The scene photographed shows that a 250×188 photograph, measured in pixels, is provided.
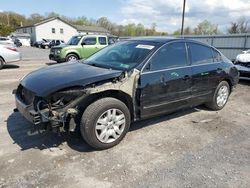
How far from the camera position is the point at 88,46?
13406 mm

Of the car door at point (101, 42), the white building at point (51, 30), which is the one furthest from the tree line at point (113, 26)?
the car door at point (101, 42)

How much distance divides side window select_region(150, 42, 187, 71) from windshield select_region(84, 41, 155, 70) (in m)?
0.19

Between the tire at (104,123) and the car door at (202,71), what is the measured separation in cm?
177

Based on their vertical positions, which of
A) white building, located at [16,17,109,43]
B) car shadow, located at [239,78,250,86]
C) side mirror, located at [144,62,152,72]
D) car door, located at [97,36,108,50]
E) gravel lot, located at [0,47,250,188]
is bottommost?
gravel lot, located at [0,47,250,188]

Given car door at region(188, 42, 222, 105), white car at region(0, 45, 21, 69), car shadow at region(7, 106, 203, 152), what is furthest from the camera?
white car at region(0, 45, 21, 69)

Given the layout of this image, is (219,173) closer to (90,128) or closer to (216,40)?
(90,128)

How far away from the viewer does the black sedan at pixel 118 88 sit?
3.46 meters

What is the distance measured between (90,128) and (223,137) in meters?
2.39

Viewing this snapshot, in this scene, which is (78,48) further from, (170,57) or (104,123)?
(104,123)

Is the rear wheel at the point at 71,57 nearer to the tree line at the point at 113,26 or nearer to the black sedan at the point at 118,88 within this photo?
the black sedan at the point at 118,88

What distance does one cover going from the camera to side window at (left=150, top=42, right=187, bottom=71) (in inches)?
165

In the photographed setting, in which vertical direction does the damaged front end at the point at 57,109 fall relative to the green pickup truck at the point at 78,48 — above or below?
below

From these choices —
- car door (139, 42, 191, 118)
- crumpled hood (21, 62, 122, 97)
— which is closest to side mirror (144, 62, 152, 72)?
car door (139, 42, 191, 118)

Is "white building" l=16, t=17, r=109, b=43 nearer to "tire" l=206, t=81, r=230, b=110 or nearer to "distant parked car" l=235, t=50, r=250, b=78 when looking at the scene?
"distant parked car" l=235, t=50, r=250, b=78
